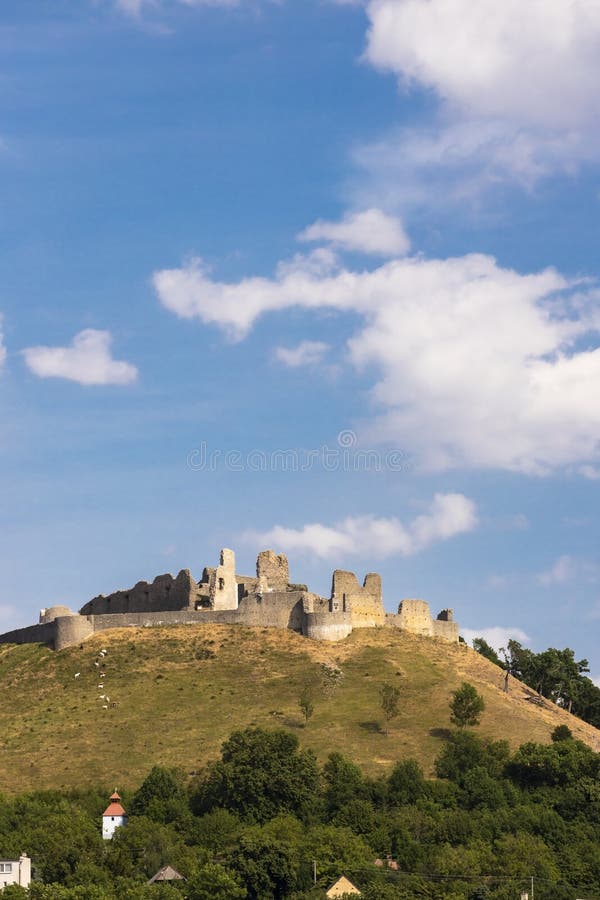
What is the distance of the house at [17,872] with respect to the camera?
89.9 metres

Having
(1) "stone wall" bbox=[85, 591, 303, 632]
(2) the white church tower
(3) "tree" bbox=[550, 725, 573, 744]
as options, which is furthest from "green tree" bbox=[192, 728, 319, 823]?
(1) "stone wall" bbox=[85, 591, 303, 632]

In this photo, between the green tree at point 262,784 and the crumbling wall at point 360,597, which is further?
the crumbling wall at point 360,597

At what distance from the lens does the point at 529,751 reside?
346 ft

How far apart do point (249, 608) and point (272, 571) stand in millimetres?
5569

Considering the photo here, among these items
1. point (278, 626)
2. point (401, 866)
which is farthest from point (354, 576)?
point (401, 866)

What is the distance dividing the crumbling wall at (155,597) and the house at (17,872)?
41.2m

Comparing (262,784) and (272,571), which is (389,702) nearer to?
(262,784)

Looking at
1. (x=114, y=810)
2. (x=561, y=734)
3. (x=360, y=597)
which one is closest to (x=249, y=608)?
(x=360, y=597)

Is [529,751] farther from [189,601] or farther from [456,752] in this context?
[189,601]

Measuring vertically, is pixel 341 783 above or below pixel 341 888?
above

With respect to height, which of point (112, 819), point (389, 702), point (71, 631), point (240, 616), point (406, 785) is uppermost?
point (240, 616)

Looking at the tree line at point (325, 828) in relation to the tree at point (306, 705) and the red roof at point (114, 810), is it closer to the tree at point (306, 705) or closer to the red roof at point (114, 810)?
the red roof at point (114, 810)

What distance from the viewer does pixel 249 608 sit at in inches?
5020

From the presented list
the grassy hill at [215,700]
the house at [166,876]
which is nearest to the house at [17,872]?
the house at [166,876]
